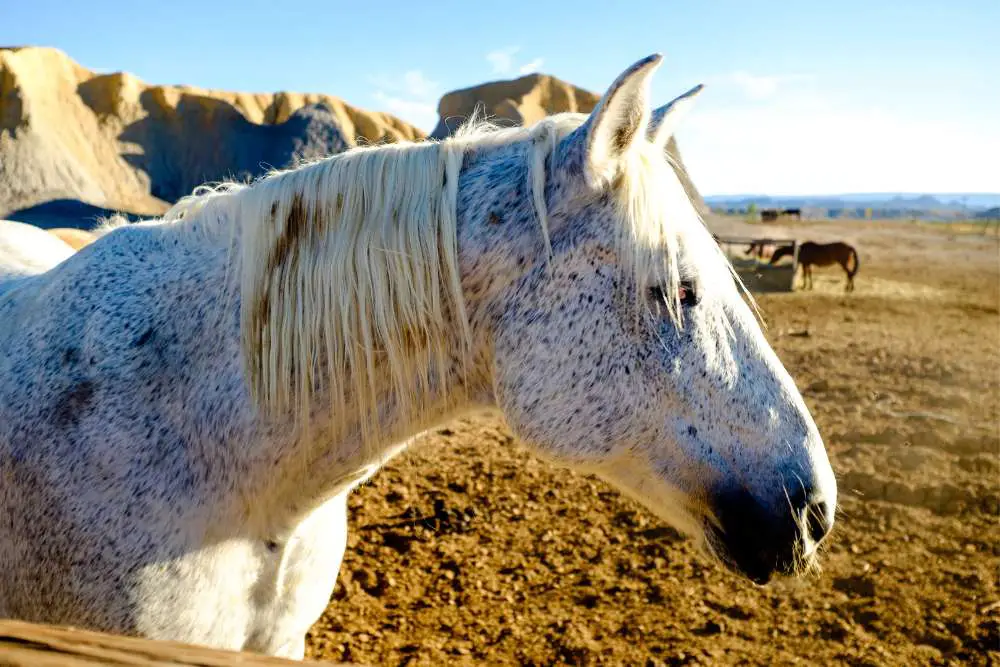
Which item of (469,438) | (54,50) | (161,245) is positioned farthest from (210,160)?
(161,245)

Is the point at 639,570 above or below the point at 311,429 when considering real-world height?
below

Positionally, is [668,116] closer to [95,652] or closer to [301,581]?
[95,652]

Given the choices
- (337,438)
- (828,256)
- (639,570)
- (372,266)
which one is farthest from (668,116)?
(828,256)

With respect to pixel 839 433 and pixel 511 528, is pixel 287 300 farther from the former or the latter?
pixel 839 433

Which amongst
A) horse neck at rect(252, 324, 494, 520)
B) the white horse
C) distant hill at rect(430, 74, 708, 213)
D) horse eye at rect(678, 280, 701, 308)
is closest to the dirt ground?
the white horse

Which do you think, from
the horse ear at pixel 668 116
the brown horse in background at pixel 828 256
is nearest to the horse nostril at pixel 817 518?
the horse ear at pixel 668 116

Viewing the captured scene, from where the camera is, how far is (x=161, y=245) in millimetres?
1795

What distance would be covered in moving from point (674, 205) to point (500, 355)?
553 mm

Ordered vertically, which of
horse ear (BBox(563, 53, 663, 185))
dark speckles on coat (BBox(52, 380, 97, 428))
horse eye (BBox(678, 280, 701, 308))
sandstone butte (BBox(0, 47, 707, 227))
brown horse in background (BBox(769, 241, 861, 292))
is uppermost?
sandstone butte (BBox(0, 47, 707, 227))

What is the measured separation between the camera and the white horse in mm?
1454

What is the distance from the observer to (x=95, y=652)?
2.32 feet

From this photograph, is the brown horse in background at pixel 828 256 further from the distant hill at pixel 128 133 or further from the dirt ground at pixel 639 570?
the distant hill at pixel 128 133

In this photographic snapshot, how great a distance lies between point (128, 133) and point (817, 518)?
35.0 metres

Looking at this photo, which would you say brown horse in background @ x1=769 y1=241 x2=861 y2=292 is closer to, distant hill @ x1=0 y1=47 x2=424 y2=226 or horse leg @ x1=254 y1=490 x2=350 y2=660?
distant hill @ x1=0 y1=47 x2=424 y2=226
